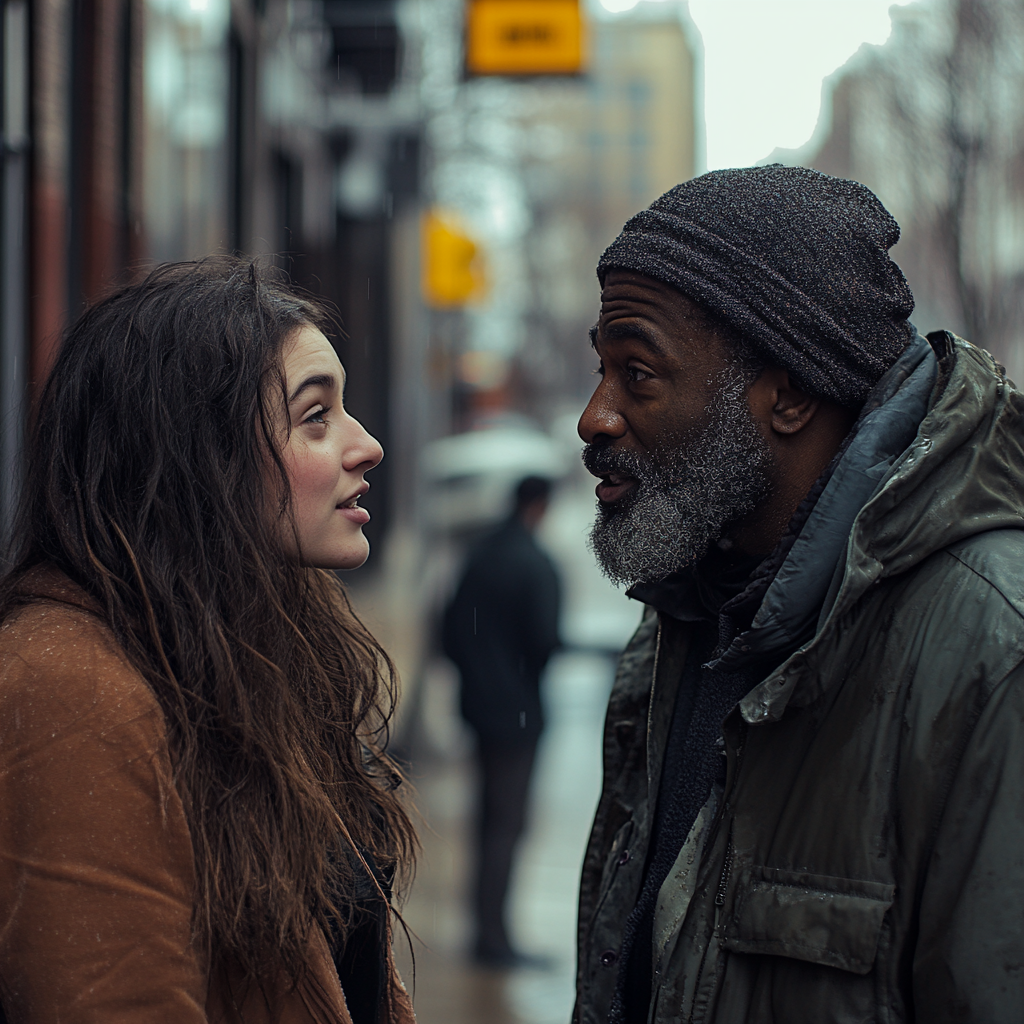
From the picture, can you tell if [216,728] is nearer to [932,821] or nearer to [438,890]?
[932,821]

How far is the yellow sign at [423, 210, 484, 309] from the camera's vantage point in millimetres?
13391

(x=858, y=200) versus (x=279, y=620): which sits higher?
(x=858, y=200)

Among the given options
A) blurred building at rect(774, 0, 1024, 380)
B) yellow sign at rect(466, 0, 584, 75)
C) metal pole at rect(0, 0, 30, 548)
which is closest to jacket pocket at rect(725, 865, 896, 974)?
metal pole at rect(0, 0, 30, 548)

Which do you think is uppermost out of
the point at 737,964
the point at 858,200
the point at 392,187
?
the point at 392,187

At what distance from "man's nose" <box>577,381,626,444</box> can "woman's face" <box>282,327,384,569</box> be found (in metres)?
0.38

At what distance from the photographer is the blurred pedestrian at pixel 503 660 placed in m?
5.67

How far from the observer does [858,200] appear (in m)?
2.03

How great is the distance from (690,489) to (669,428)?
4.6 inches

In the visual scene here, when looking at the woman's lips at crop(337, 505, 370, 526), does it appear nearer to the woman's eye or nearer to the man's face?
the woman's eye

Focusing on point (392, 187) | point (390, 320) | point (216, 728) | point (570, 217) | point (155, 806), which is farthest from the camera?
point (570, 217)

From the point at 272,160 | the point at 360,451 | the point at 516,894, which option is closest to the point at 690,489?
the point at 360,451

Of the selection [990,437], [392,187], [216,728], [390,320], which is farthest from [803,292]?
[390,320]

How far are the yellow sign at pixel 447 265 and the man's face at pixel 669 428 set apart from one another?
1118cm

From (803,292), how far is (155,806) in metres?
1.31
